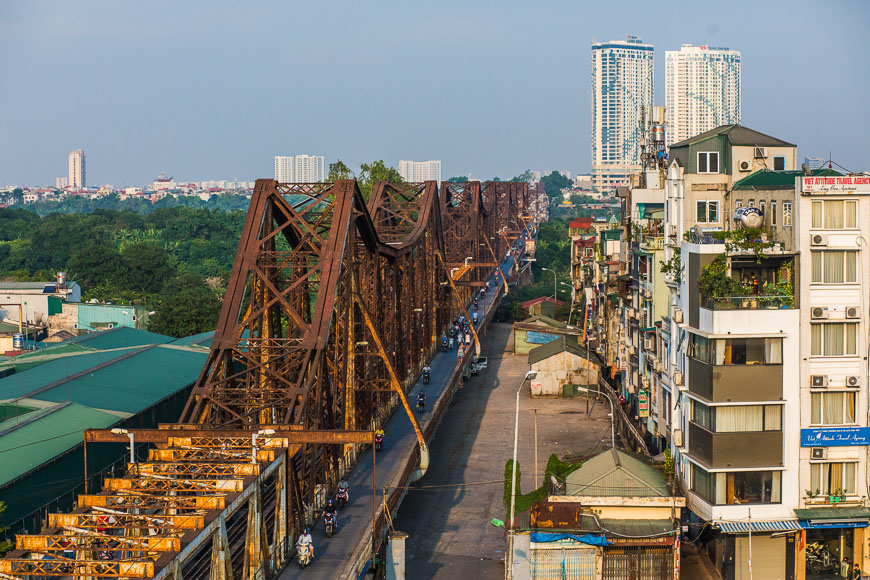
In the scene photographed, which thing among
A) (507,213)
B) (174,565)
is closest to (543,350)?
(174,565)

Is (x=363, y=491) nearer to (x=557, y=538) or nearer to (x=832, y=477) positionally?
(x=557, y=538)

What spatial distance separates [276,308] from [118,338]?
111ft

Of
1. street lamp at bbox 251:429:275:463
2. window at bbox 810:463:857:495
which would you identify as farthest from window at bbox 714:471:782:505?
street lamp at bbox 251:429:275:463

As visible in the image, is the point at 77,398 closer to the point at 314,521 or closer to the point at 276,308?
the point at 276,308

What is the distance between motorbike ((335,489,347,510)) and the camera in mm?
40219

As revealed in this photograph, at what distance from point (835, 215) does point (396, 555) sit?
60.2ft

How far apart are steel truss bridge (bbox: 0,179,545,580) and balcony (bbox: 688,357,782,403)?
1138 centimetres

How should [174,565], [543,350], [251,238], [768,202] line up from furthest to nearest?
[543,350] < [251,238] < [768,202] < [174,565]

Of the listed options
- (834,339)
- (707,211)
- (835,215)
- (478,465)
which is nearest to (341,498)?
(834,339)

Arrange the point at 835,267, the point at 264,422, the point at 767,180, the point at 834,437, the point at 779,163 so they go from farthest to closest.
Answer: the point at 779,163 < the point at 264,422 < the point at 767,180 < the point at 835,267 < the point at 834,437

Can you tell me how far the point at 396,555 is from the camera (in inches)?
1441

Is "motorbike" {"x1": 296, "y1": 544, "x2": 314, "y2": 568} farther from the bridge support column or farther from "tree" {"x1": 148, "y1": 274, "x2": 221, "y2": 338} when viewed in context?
"tree" {"x1": 148, "y1": 274, "x2": 221, "y2": 338}

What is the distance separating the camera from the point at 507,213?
17150cm

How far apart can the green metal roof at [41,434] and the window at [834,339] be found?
28282 millimetres
